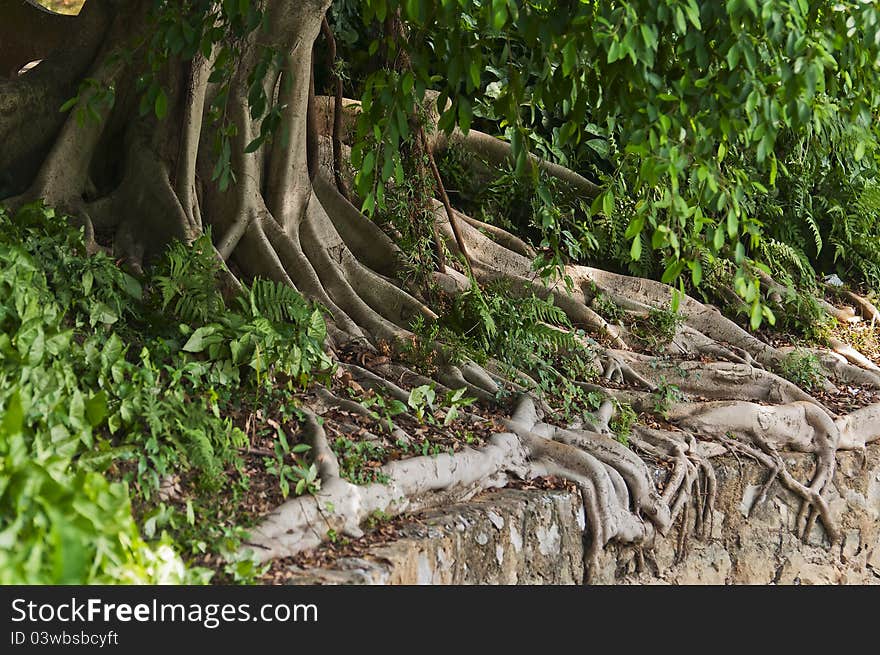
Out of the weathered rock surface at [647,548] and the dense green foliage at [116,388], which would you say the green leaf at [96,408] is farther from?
the weathered rock surface at [647,548]

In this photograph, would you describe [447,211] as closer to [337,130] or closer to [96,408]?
[337,130]

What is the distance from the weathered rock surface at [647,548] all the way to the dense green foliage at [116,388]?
2.44 ft

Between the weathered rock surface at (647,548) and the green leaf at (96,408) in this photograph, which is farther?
the weathered rock surface at (647,548)

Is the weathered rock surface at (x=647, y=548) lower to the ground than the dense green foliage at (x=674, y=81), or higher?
lower

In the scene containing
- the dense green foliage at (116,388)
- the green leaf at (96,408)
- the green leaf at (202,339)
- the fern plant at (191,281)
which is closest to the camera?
the dense green foliage at (116,388)

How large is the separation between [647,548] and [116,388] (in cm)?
307

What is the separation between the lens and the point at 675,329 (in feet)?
24.1

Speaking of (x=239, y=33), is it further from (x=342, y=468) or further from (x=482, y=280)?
(x=482, y=280)

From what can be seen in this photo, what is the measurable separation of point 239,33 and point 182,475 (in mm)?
2083

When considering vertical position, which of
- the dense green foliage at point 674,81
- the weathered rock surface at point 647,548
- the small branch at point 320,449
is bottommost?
the weathered rock surface at point 647,548

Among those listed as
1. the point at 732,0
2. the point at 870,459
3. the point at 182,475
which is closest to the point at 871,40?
the point at 732,0

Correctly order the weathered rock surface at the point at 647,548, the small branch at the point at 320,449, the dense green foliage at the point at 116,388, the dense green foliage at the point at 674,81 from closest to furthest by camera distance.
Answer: the dense green foliage at the point at 116,388, the dense green foliage at the point at 674,81, the weathered rock surface at the point at 647,548, the small branch at the point at 320,449

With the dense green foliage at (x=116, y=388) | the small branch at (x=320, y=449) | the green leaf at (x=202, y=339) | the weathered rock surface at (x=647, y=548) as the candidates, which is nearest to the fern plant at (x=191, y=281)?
the dense green foliage at (x=116, y=388)

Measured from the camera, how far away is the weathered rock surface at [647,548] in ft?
13.7
